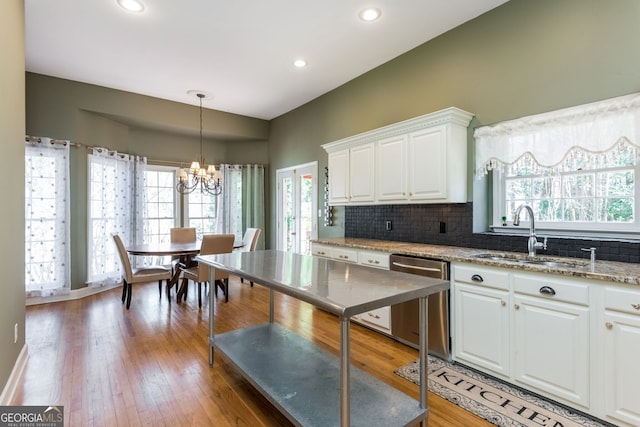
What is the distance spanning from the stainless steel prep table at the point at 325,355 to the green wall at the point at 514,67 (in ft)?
5.92

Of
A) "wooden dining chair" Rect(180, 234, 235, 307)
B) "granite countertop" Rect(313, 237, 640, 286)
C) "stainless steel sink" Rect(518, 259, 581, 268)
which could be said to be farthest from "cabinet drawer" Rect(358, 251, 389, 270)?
"wooden dining chair" Rect(180, 234, 235, 307)

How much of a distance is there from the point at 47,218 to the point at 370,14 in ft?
16.1

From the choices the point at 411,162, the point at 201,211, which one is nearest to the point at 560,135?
the point at 411,162

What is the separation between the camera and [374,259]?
3.18 meters

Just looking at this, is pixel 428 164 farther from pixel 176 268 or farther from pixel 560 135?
pixel 176 268

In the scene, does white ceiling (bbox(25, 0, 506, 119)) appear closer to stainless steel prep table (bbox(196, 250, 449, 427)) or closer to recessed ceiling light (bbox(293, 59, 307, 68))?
recessed ceiling light (bbox(293, 59, 307, 68))

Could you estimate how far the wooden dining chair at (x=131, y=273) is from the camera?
3.94 meters

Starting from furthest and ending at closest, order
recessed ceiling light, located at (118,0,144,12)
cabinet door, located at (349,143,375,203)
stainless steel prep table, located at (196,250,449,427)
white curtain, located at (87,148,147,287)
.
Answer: white curtain, located at (87,148,147,287), cabinet door, located at (349,143,375,203), recessed ceiling light, located at (118,0,144,12), stainless steel prep table, located at (196,250,449,427)

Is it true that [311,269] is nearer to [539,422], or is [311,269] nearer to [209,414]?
[209,414]

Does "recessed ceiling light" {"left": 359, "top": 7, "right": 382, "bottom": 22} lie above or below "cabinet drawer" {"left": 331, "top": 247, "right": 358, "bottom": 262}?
above

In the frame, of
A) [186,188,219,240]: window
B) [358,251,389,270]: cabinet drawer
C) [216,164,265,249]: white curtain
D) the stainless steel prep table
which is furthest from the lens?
[216,164,265,249]: white curtain

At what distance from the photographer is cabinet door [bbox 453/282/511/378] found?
2189 millimetres

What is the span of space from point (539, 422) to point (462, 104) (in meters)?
2.68

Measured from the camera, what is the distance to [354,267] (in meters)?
2.18
